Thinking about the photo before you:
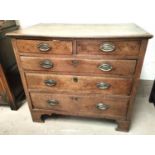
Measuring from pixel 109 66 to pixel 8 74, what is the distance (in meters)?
1.03

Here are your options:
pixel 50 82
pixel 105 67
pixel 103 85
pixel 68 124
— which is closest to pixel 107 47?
pixel 105 67

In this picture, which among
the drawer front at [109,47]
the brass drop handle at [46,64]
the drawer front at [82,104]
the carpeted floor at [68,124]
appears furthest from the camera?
the carpeted floor at [68,124]

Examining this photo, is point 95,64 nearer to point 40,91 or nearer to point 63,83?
point 63,83

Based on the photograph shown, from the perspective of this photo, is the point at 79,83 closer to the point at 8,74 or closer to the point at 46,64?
Answer: the point at 46,64

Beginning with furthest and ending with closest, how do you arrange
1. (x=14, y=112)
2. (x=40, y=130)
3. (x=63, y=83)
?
1. (x=14, y=112)
2. (x=40, y=130)
3. (x=63, y=83)

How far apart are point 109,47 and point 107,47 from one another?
0.04 feet

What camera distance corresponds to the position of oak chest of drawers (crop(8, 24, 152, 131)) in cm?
102

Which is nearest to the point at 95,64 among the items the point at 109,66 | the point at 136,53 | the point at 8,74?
the point at 109,66

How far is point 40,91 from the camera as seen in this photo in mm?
1313

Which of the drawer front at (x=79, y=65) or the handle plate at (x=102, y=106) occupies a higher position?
the drawer front at (x=79, y=65)

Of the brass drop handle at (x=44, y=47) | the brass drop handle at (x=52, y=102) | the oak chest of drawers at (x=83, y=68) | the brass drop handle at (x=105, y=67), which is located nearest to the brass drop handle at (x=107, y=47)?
the oak chest of drawers at (x=83, y=68)
